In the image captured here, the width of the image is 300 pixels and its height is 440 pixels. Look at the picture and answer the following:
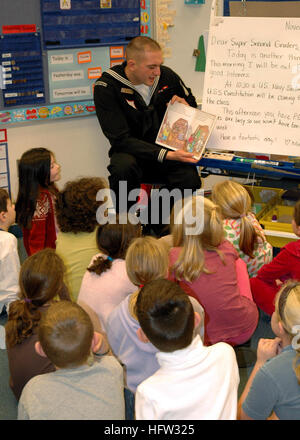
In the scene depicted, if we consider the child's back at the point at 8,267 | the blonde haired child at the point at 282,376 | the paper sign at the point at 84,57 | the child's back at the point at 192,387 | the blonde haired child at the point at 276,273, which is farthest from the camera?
the paper sign at the point at 84,57

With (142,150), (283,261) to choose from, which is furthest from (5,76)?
(283,261)

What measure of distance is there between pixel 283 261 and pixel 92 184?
100cm

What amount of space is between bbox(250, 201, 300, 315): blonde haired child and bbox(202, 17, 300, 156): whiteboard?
2.57ft

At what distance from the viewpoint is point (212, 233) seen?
2270 mm

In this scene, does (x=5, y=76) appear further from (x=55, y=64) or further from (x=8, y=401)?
(x=8, y=401)

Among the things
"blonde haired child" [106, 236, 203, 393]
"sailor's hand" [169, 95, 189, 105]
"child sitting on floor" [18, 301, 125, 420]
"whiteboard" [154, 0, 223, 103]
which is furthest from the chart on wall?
"child sitting on floor" [18, 301, 125, 420]

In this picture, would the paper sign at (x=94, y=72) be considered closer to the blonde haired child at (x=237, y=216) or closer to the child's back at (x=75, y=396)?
the blonde haired child at (x=237, y=216)

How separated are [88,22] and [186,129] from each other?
1.08 metres

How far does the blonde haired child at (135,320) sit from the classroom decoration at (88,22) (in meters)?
2.12


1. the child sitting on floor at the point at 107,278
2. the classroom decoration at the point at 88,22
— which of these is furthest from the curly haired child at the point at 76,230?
the classroom decoration at the point at 88,22

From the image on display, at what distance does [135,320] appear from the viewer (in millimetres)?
1974

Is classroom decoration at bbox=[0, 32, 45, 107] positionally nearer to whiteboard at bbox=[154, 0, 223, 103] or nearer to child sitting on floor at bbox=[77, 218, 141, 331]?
whiteboard at bbox=[154, 0, 223, 103]

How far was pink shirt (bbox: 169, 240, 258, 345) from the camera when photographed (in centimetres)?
221

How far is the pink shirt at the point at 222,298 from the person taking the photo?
2.21 m
